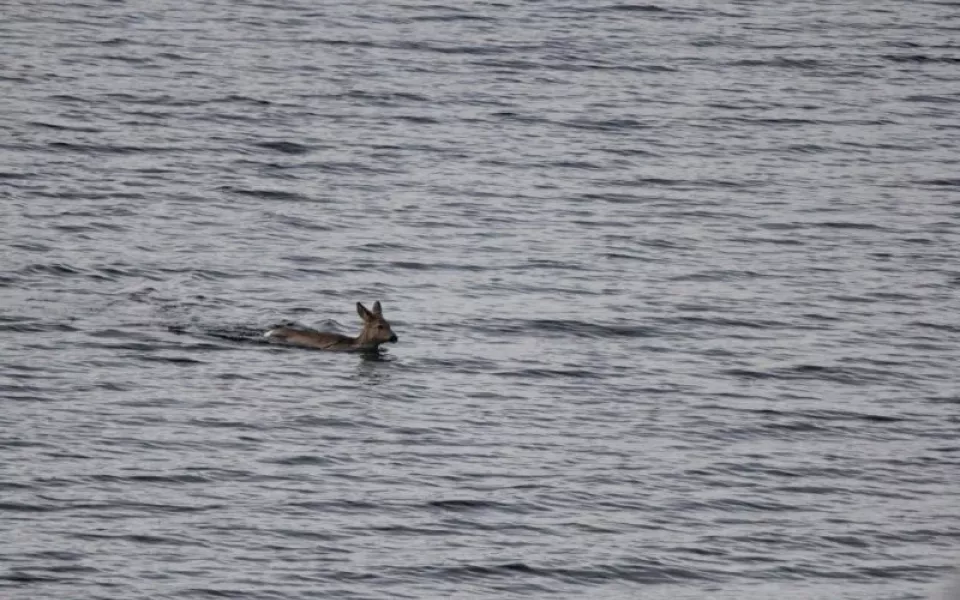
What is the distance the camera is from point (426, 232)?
92.6 ft

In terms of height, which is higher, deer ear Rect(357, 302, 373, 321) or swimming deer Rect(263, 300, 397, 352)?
deer ear Rect(357, 302, 373, 321)

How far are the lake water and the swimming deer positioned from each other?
19 cm

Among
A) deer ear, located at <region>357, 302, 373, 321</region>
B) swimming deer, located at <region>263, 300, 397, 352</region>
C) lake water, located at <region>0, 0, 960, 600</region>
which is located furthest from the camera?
swimming deer, located at <region>263, 300, 397, 352</region>

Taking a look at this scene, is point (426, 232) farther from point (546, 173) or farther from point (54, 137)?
point (54, 137)

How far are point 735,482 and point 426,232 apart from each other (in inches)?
424

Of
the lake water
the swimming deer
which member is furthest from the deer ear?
the lake water

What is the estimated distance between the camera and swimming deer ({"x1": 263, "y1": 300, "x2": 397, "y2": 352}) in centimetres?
2186

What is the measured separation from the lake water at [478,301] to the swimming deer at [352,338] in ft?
0.62

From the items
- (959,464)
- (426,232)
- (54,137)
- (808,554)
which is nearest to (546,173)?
(426,232)

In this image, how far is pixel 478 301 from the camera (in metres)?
24.9

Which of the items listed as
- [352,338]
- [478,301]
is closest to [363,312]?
[352,338]

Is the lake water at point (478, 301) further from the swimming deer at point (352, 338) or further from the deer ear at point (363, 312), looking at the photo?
the deer ear at point (363, 312)

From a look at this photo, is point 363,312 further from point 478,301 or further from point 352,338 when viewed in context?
point 478,301

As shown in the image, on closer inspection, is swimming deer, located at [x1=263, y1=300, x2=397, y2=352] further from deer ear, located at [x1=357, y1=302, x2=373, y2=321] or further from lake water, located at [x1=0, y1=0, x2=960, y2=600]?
lake water, located at [x1=0, y1=0, x2=960, y2=600]
